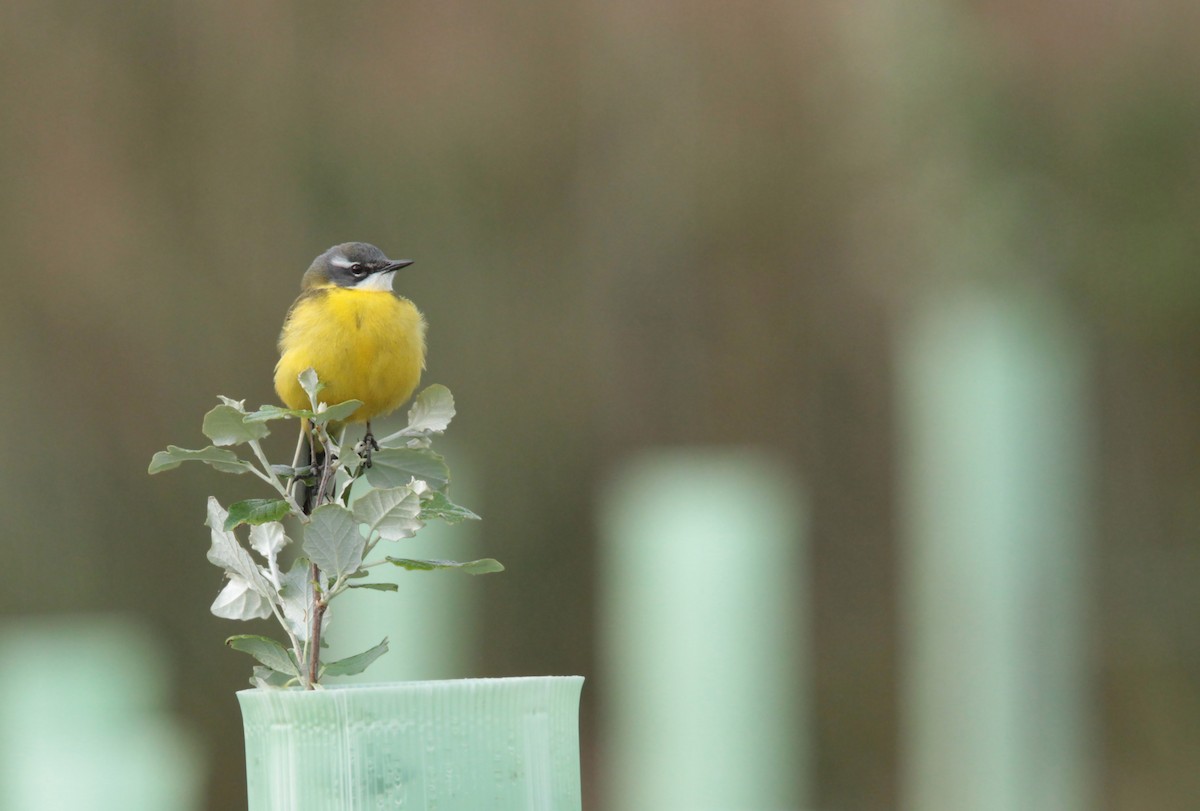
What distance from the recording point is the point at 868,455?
168 inches

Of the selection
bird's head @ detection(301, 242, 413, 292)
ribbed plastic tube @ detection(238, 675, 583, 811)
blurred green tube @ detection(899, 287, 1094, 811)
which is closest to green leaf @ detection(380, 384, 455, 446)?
ribbed plastic tube @ detection(238, 675, 583, 811)

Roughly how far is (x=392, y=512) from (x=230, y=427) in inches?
2.9

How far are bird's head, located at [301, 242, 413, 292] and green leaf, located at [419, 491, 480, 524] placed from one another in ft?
1.51

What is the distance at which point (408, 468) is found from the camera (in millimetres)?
591

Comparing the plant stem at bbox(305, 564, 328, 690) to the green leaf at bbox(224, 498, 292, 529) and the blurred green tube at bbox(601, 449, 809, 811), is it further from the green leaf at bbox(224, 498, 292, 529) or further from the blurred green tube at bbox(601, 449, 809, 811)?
the blurred green tube at bbox(601, 449, 809, 811)

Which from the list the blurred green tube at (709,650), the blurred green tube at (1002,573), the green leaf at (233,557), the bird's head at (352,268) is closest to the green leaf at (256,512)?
the green leaf at (233,557)

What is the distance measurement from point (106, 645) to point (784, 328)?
7.46ft

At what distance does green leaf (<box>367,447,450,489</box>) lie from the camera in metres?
0.59

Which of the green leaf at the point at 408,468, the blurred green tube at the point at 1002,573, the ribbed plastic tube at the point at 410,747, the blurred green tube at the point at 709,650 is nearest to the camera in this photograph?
the ribbed plastic tube at the point at 410,747

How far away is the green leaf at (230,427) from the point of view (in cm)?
57

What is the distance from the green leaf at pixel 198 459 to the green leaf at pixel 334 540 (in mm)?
45

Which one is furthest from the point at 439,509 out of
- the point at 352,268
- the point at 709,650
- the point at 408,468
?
the point at 709,650

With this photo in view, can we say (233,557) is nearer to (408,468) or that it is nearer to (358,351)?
(408,468)

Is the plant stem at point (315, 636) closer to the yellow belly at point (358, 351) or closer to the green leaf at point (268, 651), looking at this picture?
the green leaf at point (268, 651)
